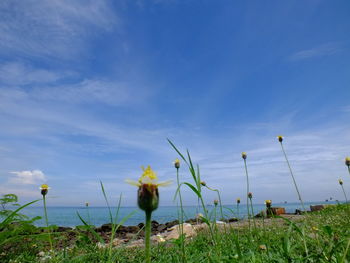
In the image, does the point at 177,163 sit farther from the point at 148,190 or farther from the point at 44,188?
the point at 148,190

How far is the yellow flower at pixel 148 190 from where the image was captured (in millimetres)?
981

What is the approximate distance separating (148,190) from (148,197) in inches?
1.1

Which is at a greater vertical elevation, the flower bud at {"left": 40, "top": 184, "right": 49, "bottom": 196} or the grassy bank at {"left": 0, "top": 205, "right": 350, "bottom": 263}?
the flower bud at {"left": 40, "top": 184, "right": 49, "bottom": 196}

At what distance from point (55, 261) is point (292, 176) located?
8.10ft

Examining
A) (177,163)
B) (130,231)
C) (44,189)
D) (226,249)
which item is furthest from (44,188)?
(130,231)

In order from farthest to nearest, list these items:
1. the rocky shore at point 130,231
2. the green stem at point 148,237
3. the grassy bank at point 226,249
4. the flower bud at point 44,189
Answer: the rocky shore at point 130,231, the flower bud at point 44,189, the grassy bank at point 226,249, the green stem at point 148,237

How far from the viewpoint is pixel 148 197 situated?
0.99 m

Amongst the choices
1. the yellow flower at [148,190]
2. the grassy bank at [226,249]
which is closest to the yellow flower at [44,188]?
the grassy bank at [226,249]

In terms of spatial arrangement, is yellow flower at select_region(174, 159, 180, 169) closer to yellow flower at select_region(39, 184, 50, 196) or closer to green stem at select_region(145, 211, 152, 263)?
yellow flower at select_region(39, 184, 50, 196)

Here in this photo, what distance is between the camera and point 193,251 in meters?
2.91

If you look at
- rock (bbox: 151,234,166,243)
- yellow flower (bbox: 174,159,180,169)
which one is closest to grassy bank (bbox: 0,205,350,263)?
rock (bbox: 151,234,166,243)

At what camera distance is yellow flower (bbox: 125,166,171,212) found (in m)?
0.98

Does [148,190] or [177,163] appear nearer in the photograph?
[148,190]

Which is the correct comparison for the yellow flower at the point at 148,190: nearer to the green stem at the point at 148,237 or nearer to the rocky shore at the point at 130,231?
the green stem at the point at 148,237
